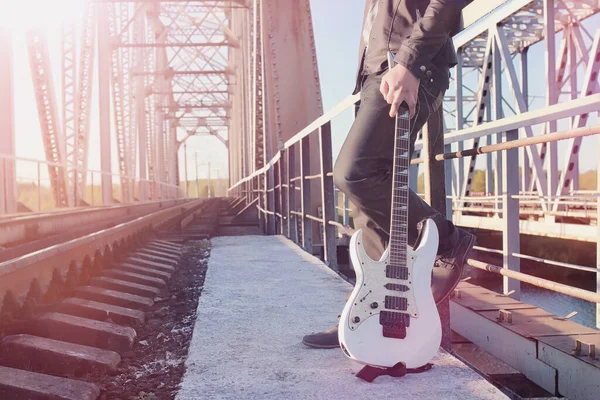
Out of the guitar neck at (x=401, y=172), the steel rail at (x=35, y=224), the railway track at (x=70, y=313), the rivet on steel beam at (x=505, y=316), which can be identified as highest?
the guitar neck at (x=401, y=172)

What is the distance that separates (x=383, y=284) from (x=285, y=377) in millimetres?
430

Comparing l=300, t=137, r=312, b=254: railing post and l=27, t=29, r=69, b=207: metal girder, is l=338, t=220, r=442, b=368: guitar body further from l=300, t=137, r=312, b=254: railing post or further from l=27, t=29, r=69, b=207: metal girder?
l=27, t=29, r=69, b=207: metal girder

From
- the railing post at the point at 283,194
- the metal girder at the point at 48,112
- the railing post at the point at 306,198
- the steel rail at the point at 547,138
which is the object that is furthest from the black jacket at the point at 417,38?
the metal girder at the point at 48,112

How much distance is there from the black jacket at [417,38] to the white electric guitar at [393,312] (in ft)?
1.84

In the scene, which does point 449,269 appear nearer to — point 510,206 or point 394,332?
point 394,332

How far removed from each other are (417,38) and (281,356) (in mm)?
1182

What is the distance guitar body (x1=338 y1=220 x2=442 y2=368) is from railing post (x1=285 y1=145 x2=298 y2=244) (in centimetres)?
443

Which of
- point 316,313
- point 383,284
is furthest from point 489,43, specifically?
point 383,284

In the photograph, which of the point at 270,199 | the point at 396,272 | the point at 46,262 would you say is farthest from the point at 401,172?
the point at 270,199

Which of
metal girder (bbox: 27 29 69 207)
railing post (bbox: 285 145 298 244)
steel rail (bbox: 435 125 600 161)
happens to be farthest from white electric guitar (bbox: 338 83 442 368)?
metal girder (bbox: 27 29 69 207)

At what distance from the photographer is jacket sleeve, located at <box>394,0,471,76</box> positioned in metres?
1.83

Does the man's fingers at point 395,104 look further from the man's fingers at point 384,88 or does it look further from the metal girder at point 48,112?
the metal girder at point 48,112

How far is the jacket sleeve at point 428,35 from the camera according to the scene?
6.00ft

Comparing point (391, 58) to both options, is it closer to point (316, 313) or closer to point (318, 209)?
point (316, 313)
